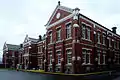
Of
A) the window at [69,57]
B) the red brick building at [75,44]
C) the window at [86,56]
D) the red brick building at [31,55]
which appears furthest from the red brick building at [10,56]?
the window at [86,56]

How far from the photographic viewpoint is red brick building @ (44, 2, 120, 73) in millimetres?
25983

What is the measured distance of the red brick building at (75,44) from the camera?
26.0 m

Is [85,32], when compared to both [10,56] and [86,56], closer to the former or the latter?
[86,56]

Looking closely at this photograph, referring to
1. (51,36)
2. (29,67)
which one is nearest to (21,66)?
(29,67)

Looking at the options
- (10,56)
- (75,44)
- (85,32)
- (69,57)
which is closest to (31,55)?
(10,56)

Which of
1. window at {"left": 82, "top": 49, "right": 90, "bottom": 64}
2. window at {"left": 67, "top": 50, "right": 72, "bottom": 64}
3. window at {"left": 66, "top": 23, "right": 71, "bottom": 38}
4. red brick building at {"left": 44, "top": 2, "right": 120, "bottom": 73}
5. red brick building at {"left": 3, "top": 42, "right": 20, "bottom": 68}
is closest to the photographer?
red brick building at {"left": 44, "top": 2, "right": 120, "bottom": 73}

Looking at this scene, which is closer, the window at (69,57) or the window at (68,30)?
the window at (69,57)

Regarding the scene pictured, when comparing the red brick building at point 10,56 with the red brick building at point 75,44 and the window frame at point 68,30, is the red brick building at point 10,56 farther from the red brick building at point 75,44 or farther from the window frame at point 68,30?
the window frame at point 68,30

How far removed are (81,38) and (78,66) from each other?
191 inches

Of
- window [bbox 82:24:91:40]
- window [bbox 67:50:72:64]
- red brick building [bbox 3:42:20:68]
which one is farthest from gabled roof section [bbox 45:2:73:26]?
red brick building [bbox 3:42:20:68]

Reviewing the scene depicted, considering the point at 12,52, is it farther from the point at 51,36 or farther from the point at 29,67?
the point at 51,36

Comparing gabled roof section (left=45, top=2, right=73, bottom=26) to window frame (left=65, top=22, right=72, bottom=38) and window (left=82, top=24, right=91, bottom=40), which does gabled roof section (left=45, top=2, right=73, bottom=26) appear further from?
window (left=82, top=24, right=91, bottom=40)

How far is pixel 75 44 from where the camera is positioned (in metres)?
25.4

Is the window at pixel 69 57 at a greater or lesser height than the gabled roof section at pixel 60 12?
lesser
